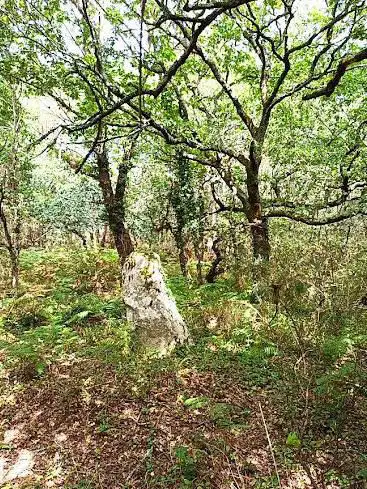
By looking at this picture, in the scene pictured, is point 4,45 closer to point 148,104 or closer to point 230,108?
point 148,104

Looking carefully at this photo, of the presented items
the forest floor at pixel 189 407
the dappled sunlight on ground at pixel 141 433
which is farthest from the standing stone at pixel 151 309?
the dappled sunlight on ground at pixel 141 433

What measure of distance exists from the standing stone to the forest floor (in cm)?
Result: 26

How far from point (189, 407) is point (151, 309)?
1901 mm

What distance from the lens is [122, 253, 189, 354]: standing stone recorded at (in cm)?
590

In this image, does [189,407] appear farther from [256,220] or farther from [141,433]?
[256,220]

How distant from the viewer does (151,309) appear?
603 cm

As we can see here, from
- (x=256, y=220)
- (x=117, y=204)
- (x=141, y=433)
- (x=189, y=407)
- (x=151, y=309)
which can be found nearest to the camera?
(x=141, y=433)

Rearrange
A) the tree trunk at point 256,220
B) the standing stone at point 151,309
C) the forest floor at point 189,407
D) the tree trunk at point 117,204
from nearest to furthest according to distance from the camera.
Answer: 1. the forest floor at point 189,407
2. the standing stone at point 151,309
3. the tree trunk at point 256,220
4. the tree trunk at point 117,204

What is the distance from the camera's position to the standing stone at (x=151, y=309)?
5902 mm

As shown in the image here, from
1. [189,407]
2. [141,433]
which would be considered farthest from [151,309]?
[141,433]

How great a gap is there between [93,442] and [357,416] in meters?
2.94

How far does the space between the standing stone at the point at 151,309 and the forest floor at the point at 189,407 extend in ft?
0.84

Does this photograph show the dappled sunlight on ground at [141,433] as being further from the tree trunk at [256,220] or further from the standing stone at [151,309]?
the tree trunk at [256,220]

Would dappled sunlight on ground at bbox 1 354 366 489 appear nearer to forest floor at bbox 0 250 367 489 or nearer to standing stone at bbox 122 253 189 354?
forest floor at bbox 0 250 367 489
